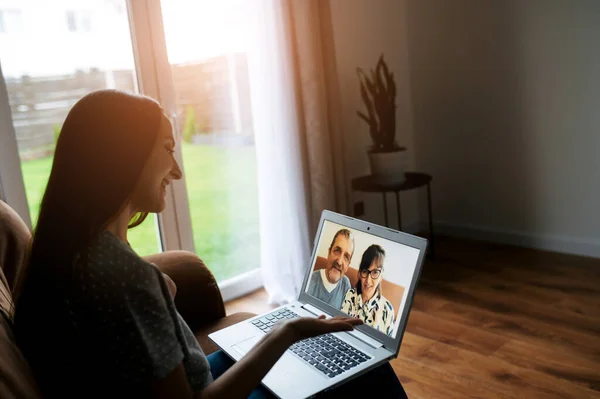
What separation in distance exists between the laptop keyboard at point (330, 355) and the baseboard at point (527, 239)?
7.62 feet

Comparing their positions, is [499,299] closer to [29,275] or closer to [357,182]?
[357,182]

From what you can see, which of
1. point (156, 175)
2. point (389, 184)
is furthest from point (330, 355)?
point (389, 184)

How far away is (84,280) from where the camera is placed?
88 cm

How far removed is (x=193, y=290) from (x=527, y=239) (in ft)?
7.61

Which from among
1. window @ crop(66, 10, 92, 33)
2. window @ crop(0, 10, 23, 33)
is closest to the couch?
window @ crop(0, 10, 23, 33)

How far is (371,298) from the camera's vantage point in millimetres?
1265

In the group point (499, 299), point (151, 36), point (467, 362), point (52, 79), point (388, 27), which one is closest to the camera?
point (467, 362)

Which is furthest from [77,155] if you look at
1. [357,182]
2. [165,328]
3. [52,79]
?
[357,182]

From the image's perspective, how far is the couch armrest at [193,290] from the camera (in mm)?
1657

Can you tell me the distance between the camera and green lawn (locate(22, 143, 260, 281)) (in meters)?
2.80

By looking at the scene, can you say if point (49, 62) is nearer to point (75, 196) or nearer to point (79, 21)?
point (79, 21)

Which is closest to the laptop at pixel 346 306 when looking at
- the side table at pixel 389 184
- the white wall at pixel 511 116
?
the side table at pixel 389 184

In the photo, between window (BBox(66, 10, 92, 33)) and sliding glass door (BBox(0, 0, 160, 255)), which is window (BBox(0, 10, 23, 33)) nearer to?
sliding glass door (BBox(0, 0, 160, 255))

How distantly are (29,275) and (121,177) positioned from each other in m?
0.21
